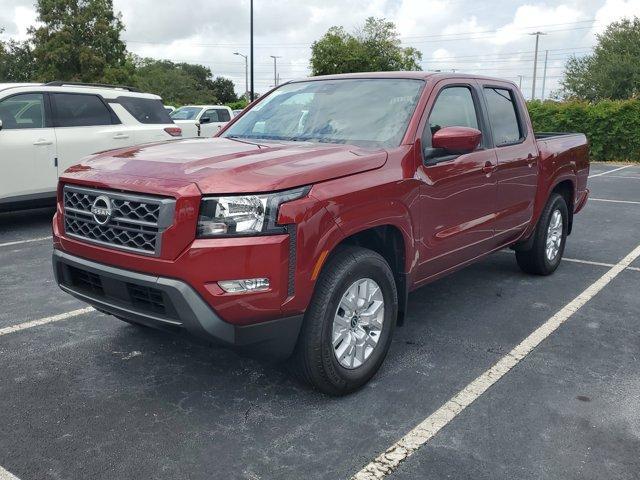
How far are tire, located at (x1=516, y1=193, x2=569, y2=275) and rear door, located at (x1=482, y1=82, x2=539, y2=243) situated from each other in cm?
38

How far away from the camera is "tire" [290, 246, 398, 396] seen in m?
3.14

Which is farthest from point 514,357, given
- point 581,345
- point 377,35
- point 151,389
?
point 377,35

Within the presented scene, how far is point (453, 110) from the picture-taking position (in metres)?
4.40

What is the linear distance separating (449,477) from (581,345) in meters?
2.00

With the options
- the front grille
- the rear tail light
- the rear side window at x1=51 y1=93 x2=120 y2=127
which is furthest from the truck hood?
the rear tail light

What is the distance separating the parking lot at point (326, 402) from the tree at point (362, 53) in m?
42.4

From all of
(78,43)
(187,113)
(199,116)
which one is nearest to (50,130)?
(199,116)

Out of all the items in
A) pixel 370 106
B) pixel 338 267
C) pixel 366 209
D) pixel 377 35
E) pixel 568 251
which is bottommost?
pixel 568 251

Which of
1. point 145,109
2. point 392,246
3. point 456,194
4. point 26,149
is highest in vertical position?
point 145,109

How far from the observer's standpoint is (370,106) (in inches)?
161

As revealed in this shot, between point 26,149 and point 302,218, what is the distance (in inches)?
238

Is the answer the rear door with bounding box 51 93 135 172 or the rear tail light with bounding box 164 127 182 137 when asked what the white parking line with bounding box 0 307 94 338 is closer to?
the rear door with bounding box 51 93 135 172

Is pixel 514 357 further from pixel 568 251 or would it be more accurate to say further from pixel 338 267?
pixel 568 251

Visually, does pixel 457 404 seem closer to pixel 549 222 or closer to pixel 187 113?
pixel 549 222
